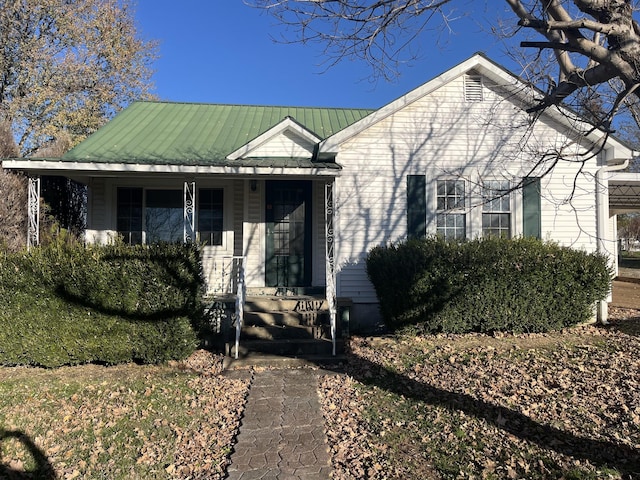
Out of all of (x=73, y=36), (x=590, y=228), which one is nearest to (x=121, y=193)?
(x=590, y=228)

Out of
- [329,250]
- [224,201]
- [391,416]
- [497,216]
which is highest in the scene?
[224,201]

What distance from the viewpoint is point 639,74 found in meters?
3.49

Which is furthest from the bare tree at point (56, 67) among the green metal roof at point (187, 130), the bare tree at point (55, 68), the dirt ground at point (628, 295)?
the dirt ground at point (628, 295)

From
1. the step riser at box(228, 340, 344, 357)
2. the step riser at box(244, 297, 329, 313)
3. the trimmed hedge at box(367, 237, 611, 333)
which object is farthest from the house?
the step riser at box(228, 340, 344, 357)

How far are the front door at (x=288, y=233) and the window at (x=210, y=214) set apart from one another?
1158 mm

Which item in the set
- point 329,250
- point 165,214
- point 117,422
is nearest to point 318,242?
point 329,250

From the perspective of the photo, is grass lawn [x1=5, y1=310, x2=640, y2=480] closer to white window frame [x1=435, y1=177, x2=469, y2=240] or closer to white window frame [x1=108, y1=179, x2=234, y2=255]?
white window frame [x1=435, y1=177, x2=469, y2=240]

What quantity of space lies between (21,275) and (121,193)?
12.7ft

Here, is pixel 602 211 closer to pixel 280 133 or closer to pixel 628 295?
pixel 628 295

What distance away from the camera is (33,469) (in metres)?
3.81

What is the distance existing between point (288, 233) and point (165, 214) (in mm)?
2932

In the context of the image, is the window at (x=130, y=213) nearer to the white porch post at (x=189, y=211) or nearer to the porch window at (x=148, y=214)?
the porch window at (x=148, y=214)

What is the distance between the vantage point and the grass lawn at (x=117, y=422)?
12.6ft

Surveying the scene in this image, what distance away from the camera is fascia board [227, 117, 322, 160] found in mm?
8797
